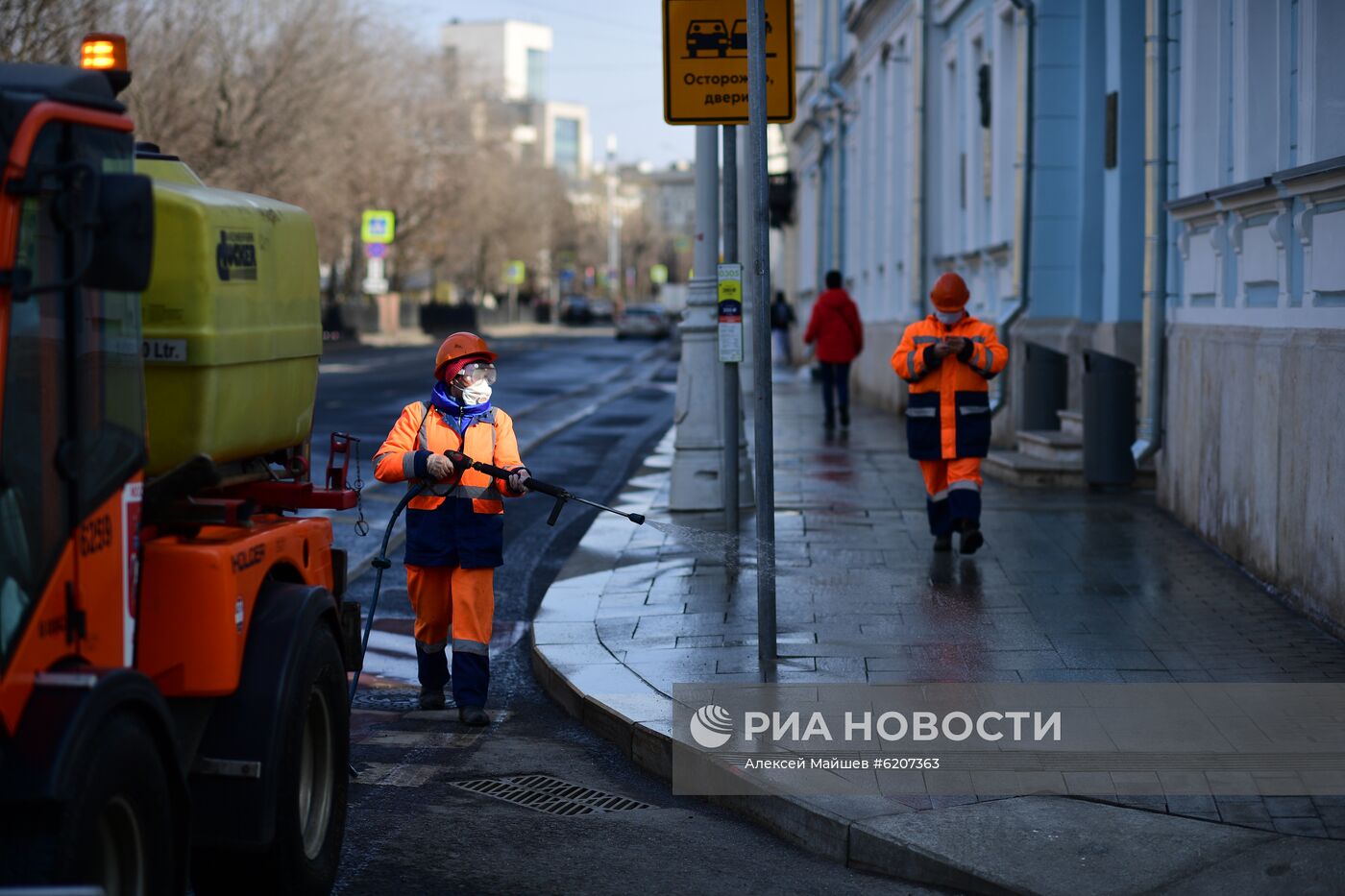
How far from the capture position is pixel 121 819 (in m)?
3.91

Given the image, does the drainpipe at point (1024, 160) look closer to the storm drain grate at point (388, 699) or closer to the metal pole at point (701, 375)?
the metal pole at point (701, 375)

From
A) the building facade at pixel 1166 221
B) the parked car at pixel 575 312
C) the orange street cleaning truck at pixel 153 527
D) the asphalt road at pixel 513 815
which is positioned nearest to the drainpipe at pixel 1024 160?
the building facade at pixel 1166 221

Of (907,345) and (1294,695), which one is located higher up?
(907,345)

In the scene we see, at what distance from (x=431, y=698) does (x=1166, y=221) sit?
7.77 m

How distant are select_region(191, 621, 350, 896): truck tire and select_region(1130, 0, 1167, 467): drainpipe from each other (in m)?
9.22

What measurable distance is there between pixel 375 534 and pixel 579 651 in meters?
5.03

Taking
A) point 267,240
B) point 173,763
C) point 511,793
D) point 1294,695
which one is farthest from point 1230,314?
point 173,763

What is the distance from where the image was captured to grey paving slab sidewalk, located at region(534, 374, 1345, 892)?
5270 mm

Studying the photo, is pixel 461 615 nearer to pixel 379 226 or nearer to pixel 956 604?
pixel 956 604

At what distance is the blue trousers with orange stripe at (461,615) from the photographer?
7.40 m

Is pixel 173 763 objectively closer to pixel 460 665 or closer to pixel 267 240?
pixel 267 240

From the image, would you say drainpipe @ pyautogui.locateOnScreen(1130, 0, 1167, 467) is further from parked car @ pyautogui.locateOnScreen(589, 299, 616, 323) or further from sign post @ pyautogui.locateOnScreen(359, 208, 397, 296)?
parked car @ pyautogui.locateOnScreen(589, 299, 616, 323)

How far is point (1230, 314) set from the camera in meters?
11.0

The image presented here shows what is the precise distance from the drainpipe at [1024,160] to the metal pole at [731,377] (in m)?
7.31
